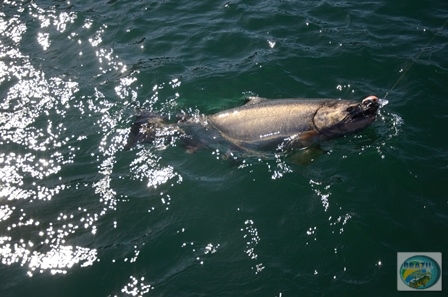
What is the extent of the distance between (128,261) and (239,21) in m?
7.97

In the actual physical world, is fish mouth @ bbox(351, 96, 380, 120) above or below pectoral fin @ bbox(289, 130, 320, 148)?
above

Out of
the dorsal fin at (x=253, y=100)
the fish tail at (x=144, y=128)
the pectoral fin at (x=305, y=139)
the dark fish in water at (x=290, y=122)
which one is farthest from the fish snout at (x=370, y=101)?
→ the fish tail at (x=144, y=128)

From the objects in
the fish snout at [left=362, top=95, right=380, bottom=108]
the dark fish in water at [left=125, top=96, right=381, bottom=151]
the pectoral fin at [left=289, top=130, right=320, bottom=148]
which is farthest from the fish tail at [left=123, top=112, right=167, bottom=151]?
the fish snout at [left=362, top=95, right=380, bottom=108]

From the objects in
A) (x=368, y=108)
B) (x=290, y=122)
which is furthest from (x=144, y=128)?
(x=368, y=108)

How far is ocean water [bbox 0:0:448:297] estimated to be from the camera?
616 cm

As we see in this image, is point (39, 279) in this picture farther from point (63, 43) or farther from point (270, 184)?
point (63, 43)

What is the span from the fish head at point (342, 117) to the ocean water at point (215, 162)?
13.6 inches

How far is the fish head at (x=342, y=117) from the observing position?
7.74m

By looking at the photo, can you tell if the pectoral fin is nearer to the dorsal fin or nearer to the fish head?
the fish head

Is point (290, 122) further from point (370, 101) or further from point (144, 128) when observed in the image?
point (144, 128)

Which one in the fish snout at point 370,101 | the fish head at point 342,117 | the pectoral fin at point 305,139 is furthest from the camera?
the pectoral fin at point 305,139

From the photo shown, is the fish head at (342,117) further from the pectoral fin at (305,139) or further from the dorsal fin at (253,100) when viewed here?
the dorsal fin at (253,100)

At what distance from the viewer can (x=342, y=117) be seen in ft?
25.5

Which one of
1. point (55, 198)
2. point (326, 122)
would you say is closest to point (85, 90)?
point (55, 198)
